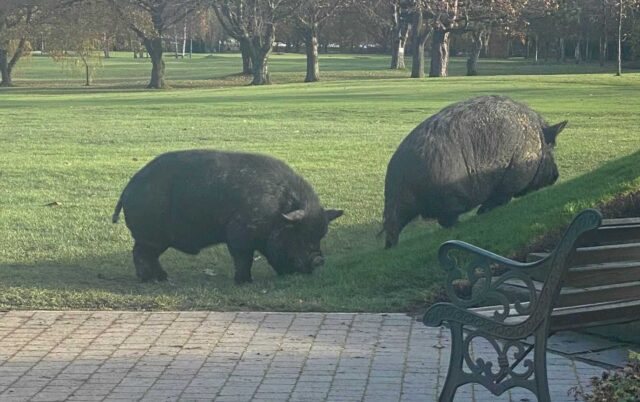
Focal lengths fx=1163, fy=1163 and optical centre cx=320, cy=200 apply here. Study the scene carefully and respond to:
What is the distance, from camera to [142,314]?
8.77m

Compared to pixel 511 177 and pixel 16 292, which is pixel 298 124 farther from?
pixel 16 292

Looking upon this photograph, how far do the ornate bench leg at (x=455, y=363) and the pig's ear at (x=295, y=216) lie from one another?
4.20 metres

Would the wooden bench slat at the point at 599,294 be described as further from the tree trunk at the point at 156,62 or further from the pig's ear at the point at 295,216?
the tree trunk at the point at 156,62

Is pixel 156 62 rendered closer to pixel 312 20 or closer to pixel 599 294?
pixel 312 20

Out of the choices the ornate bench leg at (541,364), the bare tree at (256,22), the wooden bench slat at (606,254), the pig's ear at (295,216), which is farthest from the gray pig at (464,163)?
the bare tree at (256,22)

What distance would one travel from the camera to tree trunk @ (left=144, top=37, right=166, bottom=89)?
5766cm

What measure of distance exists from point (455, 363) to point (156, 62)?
53383 mm

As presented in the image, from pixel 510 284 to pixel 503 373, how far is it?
2.24m

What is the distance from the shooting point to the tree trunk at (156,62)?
57.7 m

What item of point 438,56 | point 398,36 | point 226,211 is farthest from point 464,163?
point 398,36

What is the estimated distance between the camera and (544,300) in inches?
210

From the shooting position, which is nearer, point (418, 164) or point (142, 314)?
point (142, 314)

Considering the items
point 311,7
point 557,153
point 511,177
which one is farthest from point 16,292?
point 311,7

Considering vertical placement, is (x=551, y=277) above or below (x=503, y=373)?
above
